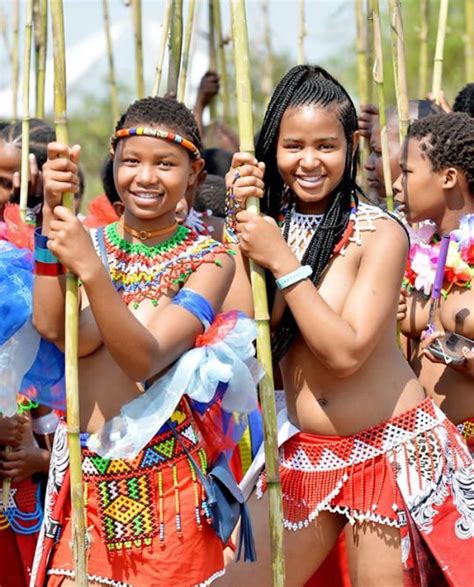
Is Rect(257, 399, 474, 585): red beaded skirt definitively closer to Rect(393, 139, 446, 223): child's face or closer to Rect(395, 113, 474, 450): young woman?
Rect(395, 113, 474, 450): young woman

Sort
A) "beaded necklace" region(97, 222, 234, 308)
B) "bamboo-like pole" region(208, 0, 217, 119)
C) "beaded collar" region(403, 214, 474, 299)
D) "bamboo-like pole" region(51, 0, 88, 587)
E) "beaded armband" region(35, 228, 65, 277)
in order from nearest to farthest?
1. "bamboo-like pole" region(51, 0, 88, 587)
2. "beaded armband" region(35, 228, 65, 277)
3. "beaded necklace" region(97, 222, 234, 308)
4. "beaded collar" region(403, 214, 474, 299)
5. "bamboo-like pole" region(208, 0, 217, 119)

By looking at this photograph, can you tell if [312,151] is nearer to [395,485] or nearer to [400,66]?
[395,485]

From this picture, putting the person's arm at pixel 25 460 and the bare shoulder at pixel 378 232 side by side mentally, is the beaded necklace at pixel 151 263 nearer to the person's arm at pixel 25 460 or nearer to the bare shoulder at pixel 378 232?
the bare shoulder at pixel 378 232

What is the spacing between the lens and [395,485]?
9.27 feet

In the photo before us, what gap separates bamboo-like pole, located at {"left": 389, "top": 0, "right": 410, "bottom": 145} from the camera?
11.8 ft

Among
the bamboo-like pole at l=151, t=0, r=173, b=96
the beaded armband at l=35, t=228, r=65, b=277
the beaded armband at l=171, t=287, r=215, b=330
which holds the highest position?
the bamboo-like pole at l=151, t=0, r=173, b=96

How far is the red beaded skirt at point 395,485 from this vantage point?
2.82 metres

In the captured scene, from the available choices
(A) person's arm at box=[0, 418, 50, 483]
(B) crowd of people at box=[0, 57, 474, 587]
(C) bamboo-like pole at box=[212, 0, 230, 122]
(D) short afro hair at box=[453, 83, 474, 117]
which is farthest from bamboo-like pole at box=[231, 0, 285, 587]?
(C) bamboo-like pole at box=[212, 0, 230, 122]

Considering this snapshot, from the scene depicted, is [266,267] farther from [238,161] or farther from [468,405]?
[468,405]

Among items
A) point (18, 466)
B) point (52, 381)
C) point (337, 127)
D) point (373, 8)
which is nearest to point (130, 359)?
point (52, 381)

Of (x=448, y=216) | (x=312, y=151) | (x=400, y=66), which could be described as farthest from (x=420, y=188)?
(x=312, y=151)

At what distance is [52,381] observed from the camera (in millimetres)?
2779

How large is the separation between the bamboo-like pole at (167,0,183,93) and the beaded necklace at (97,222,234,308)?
4.36ft

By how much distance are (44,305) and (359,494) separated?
0.91 m
